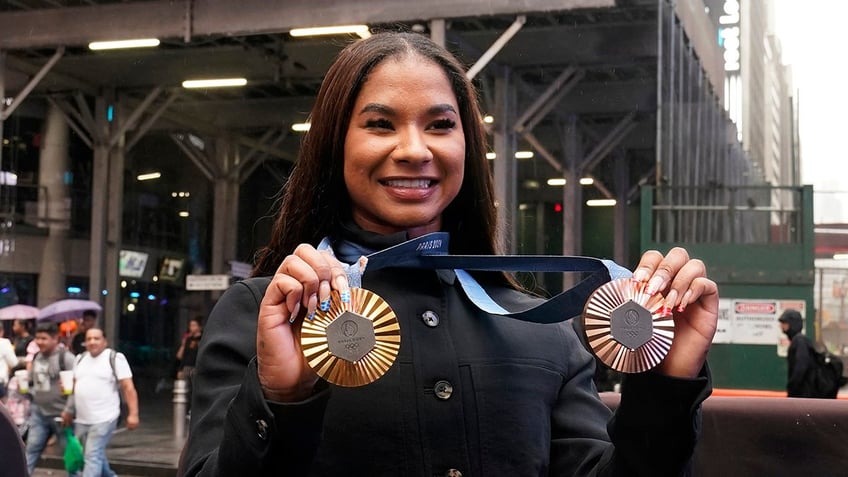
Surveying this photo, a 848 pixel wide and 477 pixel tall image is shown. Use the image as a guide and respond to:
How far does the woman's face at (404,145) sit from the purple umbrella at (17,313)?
669 inches

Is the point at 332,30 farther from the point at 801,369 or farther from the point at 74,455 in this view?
the point at 801,369

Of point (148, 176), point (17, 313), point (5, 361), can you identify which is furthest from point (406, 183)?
point (148, 176)

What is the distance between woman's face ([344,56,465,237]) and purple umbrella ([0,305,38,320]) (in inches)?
669

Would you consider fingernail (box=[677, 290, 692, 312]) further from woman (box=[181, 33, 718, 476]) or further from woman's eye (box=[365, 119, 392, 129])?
woman's eye (box=[365, 119, 392, 129])

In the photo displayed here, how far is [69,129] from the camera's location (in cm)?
2102

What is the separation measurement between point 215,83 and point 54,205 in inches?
157

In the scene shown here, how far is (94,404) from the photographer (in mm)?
9508

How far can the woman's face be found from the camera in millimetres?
1477

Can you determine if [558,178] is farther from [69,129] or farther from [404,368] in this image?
[404,368]

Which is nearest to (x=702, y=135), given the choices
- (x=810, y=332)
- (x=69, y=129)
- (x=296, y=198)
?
(x=810, y=332)

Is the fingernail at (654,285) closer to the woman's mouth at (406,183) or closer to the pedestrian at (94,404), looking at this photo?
the woman's mouth at (406,183)

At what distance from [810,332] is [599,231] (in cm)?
923

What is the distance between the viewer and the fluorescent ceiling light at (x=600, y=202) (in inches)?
844

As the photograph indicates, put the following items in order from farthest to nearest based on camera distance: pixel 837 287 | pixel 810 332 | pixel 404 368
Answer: pixel 837 287 → pixel 810 332 → pixel 404 368
